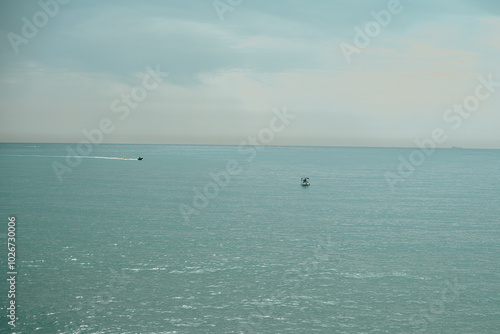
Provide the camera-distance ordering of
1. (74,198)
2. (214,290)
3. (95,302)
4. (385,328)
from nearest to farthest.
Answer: (385,328) < (95,302) < (214,290) < (74,198)

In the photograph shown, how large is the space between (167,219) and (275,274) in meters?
33.2

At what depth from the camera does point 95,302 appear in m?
40.2

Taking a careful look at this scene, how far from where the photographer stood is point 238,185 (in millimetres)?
133125

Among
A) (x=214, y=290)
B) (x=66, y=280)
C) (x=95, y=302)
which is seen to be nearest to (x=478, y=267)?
(x=214, y=290)

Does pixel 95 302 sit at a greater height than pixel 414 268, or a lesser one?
lesser

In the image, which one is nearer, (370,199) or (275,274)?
(275,274)

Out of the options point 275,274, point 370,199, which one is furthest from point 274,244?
point 370,199

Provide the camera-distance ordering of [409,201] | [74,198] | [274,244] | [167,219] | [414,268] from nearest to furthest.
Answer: [414,268], [274,244], [167,219], [74,198], [409,201]

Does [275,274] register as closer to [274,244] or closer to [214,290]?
[214,290]

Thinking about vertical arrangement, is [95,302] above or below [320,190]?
below

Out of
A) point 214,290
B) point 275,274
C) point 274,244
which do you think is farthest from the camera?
point 274,244

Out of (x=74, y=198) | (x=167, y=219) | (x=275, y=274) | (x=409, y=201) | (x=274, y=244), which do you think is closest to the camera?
(x=275, y=274)

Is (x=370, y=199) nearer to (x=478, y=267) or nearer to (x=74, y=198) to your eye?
(x=478, y=267)

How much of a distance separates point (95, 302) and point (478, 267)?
4212 cm
